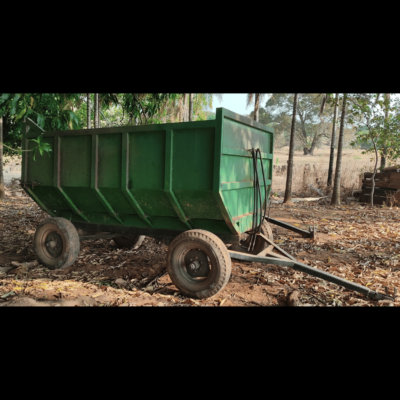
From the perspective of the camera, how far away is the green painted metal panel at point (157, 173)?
4.24 meters

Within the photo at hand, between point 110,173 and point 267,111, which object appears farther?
point 267,111

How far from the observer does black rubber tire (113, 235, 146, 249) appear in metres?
6.66

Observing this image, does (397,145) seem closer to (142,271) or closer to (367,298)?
(367,298)

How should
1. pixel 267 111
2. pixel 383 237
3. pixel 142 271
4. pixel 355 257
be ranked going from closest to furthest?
pixel 142 271 → pixel 355 257 → pixel 383 237 → pixel 267 111

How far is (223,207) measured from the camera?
4219mm

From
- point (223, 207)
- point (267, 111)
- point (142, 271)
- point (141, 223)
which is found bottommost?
point (142, 271)

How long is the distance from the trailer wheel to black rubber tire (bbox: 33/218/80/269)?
1807 mm

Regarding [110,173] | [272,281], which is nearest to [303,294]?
[272,281]

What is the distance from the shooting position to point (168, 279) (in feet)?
16.5

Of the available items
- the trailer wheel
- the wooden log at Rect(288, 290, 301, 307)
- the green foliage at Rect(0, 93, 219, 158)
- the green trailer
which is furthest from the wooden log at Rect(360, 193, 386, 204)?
the trailer wheel

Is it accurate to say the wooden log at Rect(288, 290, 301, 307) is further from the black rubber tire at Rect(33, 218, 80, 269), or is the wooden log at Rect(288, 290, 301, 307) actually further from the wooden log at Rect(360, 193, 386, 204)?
the wooden log at Rect(360, 193, 386, 204)

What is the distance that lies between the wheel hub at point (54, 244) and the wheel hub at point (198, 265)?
237 centimetres

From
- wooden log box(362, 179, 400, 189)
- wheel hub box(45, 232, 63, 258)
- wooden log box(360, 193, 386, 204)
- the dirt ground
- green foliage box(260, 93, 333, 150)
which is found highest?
green foliage box(260, 93, 333, 150)

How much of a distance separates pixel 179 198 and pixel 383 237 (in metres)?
5.48
